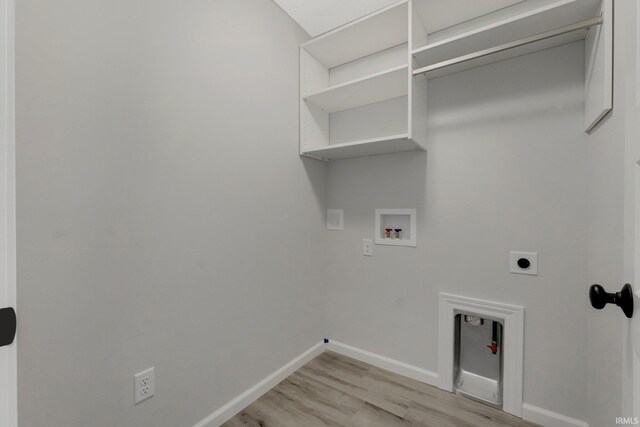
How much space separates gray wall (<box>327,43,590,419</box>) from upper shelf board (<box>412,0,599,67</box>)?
6.3 inches

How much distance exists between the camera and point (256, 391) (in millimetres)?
1617

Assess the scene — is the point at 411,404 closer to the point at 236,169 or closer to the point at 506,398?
the point at 506,398

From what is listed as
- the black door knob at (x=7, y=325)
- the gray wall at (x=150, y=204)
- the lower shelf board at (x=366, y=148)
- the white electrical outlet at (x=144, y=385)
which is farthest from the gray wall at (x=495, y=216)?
the black door knob at (x=7, y=325)

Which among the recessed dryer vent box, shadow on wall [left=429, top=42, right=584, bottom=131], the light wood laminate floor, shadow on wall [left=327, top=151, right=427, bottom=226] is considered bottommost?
the light wood laminate floor

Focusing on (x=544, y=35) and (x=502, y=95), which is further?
(x=502, y=95)

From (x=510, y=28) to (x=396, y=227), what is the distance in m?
1.25

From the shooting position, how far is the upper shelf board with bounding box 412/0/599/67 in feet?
3.87

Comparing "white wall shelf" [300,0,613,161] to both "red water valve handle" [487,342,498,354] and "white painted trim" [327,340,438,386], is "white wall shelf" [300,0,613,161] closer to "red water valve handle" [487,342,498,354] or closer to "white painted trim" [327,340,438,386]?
"red water valve handle" [487,342,498,354]

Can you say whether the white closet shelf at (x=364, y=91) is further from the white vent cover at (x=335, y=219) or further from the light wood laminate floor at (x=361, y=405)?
the light wood laminate floor at (x=361, y=405)

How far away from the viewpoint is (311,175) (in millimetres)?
2080

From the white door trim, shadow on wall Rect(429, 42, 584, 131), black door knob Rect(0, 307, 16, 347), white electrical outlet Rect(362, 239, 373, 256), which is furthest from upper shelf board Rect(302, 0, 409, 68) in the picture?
black door knob Rect(0, 307, 16, 347)

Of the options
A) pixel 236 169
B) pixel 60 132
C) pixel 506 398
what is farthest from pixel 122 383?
pixel 506 398

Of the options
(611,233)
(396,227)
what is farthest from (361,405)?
(611,233)

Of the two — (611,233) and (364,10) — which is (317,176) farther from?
(611,233)
